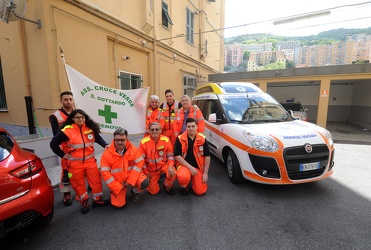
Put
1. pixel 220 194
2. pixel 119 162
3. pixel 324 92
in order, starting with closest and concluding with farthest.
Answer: pixel 119 162 → pixel 220 194 → pixel 324 92

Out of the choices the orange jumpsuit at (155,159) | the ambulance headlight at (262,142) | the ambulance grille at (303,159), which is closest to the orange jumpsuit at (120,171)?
the orange jumpsuit at (155,159)

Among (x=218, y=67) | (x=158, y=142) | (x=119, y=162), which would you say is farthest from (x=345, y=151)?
(x=218, y=67)

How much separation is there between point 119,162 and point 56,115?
117 centimetres

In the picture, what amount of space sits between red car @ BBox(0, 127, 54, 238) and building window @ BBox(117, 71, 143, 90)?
16.6 ft

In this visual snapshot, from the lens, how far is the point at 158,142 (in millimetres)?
3482

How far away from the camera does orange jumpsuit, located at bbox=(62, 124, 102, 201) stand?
2799 mm

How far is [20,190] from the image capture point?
6.55 ft

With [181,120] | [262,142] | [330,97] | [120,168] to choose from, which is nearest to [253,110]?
[262,142]

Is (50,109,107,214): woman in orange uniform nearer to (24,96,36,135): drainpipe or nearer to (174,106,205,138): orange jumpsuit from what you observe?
(174,106,205,138): orange jumpsuit

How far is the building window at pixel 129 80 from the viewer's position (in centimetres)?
719

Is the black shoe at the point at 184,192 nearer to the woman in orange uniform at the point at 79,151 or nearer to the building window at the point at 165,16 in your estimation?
the woman in orange uniform at the point at 79,151

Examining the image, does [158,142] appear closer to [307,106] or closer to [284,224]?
[284,224]

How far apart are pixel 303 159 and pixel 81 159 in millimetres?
3245

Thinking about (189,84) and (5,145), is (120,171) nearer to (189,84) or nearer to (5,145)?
(5,145)
